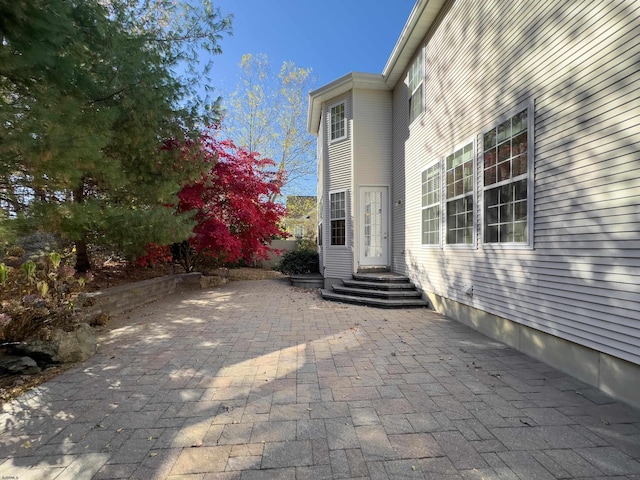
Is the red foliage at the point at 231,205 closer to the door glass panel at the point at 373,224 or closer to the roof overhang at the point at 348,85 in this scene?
the roof overhang at the point at 348,85

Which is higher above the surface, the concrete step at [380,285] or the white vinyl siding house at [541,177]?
the white vinyl siding house at [541,177]

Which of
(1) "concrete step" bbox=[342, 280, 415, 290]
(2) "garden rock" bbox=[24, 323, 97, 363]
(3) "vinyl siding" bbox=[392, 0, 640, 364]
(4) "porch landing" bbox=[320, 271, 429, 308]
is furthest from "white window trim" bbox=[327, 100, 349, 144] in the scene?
(2) "garden rock" bbox=[24, 323, 97, 363]

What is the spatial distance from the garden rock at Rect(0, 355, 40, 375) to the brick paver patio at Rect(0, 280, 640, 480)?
1.28ft

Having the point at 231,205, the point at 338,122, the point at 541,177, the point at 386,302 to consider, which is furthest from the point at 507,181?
the point at 231,205

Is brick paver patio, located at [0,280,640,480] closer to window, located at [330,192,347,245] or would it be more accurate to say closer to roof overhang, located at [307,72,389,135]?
window, located at [330,192,347,245]

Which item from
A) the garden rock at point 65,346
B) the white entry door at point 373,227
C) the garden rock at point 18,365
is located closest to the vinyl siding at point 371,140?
the white entry door at point 373,227

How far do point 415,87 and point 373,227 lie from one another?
3624mm

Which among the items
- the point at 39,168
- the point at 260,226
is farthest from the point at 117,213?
the point at 260,226

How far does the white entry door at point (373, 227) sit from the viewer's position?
8.63m

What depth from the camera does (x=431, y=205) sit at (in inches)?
257

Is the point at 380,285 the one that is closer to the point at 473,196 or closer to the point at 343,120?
the point at 473,196

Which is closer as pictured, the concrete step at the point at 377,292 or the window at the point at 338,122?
the concrete step at the point at 377,292

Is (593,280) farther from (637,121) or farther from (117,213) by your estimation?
(117,213)

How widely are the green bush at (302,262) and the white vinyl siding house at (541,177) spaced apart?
534cm
